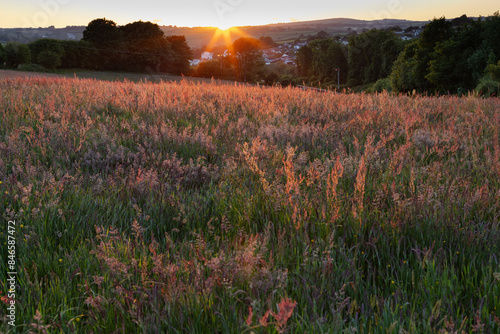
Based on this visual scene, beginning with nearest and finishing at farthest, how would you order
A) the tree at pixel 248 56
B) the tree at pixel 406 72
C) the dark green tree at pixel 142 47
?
the tree at pixel 406 72, the dark green tree at pixel 142 47, the tree at pixel 248 56

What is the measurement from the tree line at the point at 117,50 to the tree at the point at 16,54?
0.61 feet

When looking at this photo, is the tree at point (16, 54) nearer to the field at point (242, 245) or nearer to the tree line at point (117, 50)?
the tree line at point (117, 50)

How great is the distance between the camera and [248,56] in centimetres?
9912

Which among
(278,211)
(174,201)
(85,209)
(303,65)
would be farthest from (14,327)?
(303,65)

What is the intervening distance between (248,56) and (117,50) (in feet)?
121

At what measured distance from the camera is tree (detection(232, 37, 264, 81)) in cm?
9723

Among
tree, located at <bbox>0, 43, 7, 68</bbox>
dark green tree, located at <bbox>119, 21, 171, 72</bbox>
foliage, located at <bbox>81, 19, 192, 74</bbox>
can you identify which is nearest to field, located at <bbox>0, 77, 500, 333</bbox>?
tree, located at <bbox>0, 43, 7, 68</bbox>

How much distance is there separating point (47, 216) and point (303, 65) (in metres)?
138

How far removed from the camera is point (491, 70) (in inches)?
1564

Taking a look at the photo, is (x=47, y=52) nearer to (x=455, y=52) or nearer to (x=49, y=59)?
(x=49, y=59)

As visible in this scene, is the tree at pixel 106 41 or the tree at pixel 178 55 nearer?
the tree at pixel 106 41

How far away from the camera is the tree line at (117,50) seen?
6888cm

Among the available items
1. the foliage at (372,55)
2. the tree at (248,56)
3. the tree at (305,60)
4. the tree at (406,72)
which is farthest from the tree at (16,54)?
the tree at (305,60)

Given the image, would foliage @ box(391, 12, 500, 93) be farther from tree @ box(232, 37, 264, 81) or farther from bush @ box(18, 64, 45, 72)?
bush @ box(18, 64, 45, 72)
